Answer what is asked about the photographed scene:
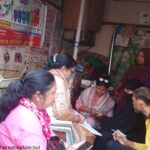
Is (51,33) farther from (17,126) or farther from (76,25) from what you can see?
(17,126)

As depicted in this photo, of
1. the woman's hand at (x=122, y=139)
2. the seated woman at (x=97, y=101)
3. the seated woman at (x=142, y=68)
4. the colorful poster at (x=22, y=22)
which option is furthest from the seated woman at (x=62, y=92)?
the seated woman at (x=142, y=68)

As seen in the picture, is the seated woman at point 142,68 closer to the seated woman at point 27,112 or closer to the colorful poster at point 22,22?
the colorful poster at point 22,22

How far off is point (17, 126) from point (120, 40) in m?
3.67

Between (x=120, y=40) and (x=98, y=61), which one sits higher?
(x=120, y=40)

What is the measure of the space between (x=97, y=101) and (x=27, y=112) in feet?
6.97

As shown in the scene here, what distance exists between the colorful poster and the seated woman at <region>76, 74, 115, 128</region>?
85 centimetres

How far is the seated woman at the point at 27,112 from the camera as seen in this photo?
1.65 metres

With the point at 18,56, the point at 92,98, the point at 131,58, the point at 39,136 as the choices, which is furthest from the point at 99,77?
the point at 39,136

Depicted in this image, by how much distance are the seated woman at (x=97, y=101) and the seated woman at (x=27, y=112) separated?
67.9 inches

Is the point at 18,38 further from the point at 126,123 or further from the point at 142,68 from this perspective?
the point at 142,68

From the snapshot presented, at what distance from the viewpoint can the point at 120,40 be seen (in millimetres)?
5109

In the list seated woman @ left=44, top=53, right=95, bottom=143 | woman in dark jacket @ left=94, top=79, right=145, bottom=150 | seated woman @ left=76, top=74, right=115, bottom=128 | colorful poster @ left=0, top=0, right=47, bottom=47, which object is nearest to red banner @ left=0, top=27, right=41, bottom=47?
colorful poster @ left=0, top=0, right=47, bottom=47

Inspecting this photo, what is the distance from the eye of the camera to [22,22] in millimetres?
3518

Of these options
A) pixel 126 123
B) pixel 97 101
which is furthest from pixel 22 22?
pixel 126 123
